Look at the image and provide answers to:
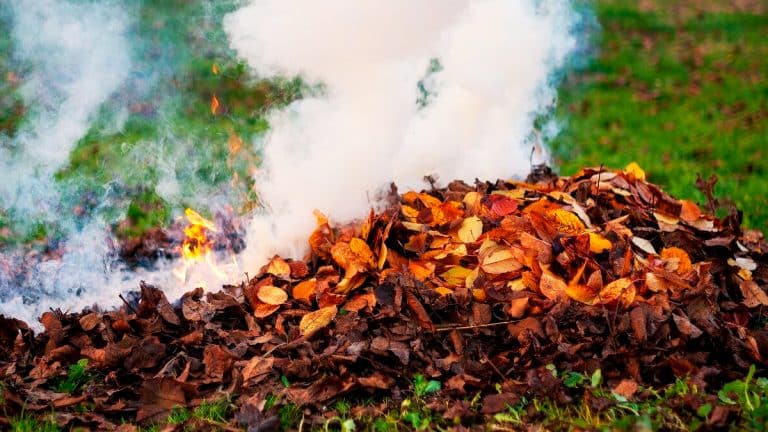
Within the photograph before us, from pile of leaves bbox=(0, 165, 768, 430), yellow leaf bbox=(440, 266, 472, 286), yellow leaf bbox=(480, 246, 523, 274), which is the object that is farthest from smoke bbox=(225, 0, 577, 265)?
yellow leaf bbox=(480, 246, 523, 274)

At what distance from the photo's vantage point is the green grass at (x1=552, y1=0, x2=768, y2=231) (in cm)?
667

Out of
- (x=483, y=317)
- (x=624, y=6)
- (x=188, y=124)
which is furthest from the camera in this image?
(x=624, y=6)

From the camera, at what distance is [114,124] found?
704cm

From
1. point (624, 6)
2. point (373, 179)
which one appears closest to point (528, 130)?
point (373, 179)

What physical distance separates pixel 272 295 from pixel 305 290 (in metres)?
0.14

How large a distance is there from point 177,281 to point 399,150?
123 centimetres

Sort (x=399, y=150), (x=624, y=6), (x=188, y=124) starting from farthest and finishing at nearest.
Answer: (x=624, y=6) < (x=188, y=124) < (x=399, y=150)

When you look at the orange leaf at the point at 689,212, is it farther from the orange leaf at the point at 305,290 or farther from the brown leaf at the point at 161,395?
the brown leaf at the point at 161,395

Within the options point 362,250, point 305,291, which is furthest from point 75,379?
point 362,250

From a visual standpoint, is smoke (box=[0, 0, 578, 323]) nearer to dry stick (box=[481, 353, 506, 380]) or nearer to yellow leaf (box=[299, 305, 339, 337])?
yellow leaf (box=[299, 305, 339, 337])

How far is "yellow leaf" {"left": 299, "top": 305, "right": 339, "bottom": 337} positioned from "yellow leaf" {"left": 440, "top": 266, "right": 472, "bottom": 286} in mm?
480

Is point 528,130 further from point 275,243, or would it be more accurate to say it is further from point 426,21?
point 275,243

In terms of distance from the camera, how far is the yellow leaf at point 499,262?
3.42 meters

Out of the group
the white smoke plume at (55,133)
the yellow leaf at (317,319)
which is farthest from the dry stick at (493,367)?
the white smoke plume at (55,133)
